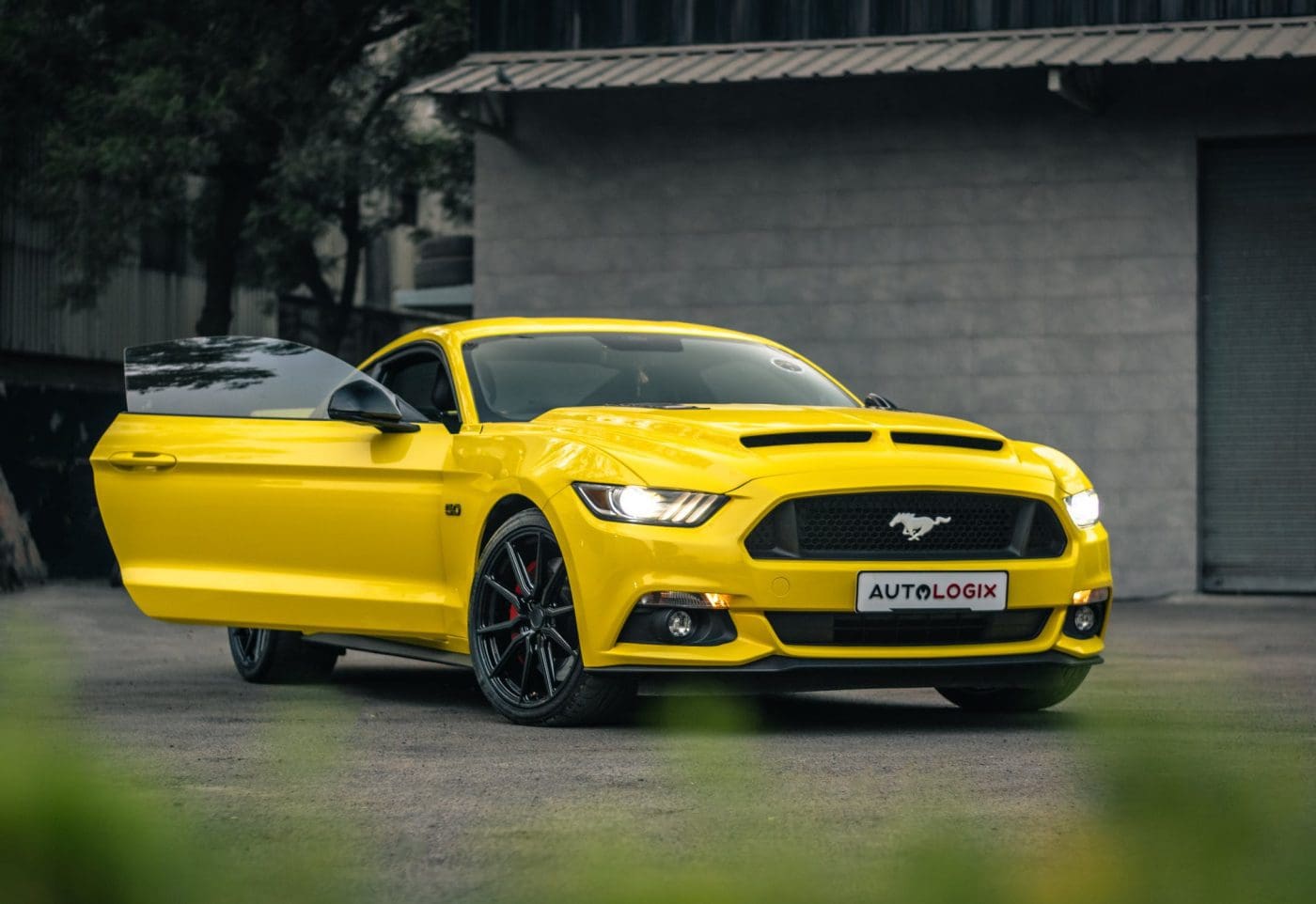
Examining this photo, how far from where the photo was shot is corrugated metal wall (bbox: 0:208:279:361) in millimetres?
29188

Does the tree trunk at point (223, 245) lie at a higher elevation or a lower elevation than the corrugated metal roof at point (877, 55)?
lower

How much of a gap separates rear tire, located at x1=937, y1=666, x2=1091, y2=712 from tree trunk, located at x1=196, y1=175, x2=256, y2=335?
19.6 metres

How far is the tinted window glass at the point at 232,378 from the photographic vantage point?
788cm

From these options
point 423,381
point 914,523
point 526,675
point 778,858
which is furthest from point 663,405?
point 778,858

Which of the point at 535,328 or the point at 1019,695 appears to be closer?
the point at 1019,695

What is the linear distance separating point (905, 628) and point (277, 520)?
2.50 m

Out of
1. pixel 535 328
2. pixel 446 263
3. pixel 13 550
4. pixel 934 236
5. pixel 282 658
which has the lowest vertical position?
pixel 13 550

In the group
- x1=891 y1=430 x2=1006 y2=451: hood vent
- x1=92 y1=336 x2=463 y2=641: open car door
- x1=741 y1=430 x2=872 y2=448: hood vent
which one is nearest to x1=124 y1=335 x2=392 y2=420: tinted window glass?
x1=92 y1=336 x2=463 y2=641: open car door

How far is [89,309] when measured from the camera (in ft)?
91.7

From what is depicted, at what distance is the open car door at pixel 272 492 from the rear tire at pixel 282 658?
2.98 ft

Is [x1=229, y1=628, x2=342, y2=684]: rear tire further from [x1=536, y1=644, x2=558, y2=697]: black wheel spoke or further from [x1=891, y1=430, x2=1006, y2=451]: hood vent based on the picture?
[x1=891, y1=430, x2=1006, y2=451]: hood vent

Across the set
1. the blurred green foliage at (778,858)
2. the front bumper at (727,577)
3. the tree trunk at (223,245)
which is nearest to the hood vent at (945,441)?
the front bumper at (727,577)

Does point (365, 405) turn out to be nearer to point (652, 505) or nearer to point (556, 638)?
point (556, 638)

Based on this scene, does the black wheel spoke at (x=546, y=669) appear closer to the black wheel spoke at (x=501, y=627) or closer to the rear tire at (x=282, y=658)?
the black wheel spoke at (x=501, y=627)
